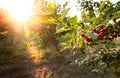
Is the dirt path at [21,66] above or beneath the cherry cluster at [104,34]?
beneath

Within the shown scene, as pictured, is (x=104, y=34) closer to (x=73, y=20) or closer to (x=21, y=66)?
(x=73, y=20)

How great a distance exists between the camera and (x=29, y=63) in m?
12.2

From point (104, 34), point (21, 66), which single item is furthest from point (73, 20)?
point (21, 66)

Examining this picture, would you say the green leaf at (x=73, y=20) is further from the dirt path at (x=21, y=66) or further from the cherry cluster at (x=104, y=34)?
the dirt path at (x=21, y=66)

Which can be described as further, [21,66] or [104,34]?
[21,66]

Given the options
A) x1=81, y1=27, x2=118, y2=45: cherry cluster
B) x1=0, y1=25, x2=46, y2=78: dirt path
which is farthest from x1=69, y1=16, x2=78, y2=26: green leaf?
x1=0, y1=25, x2=46, y2=78: dirt path

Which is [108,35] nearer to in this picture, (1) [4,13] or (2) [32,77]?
(2) [32,77]

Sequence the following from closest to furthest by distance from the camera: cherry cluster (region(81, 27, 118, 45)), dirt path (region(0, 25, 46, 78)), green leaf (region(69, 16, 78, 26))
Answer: green leaf (region(69, 16, 78, 26))
cherry cluster (region(81, 27, 118, 45))
dirt path (region(0, 25, 46, 78))

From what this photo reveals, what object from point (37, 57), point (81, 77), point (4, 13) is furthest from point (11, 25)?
point (81, 77)

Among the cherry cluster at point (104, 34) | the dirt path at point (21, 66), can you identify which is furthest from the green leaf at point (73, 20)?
the dirt path at point (21, 66)

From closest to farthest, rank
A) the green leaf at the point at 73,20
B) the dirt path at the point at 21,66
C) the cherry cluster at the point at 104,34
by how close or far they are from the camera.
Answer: the green leaf at the point at 73,20 → the cherry cluster at the point at 104,34 → the dirt path at the point at 21,66

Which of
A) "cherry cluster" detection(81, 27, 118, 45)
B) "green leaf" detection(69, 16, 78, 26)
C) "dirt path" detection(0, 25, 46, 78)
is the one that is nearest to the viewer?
"green leaf" detection(69, 16, 78, 26)

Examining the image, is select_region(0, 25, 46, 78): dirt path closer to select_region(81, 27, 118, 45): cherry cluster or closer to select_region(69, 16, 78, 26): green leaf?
select_region(81, 27, 118, 45): cherry cluster

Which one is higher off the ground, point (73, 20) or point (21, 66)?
point (73, 20)
